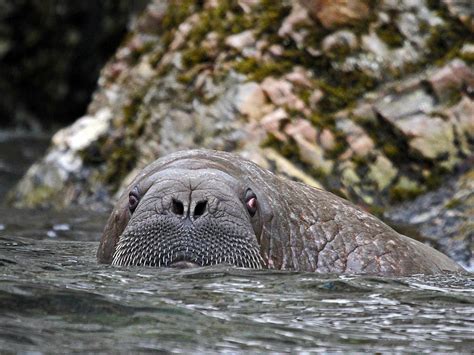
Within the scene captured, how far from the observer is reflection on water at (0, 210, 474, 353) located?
5039mm

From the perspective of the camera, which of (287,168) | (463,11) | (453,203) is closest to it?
(453,203)

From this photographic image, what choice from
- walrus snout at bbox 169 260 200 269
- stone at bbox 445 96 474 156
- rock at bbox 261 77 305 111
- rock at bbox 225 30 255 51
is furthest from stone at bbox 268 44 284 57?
walrus snout at bbox 169 260 200 269

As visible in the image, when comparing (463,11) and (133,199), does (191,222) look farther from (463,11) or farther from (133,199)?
(463,11)

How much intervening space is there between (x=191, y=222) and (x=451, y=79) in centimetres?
692

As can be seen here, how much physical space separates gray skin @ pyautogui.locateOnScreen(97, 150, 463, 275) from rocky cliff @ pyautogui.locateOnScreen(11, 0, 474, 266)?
381 centimetres

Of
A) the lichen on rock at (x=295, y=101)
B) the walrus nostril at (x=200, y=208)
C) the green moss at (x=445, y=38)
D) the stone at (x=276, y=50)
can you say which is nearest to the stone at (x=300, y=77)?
the lichen on rock at (x=295, y=101)

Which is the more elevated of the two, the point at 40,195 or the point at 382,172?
the point at 382,172

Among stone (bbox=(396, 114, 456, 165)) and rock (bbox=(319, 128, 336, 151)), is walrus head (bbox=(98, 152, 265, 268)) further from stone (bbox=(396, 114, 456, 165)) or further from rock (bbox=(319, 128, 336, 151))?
stone (bbox=(396, 114, 456, 165))

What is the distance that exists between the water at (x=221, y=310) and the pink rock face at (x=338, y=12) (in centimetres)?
665

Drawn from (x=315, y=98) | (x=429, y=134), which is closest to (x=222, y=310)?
(x=429, y=134)

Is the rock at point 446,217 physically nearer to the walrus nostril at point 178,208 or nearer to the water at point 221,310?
the water at point 221,310

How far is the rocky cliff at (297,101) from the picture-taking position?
12.8 m

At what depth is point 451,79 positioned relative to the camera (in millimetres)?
13141

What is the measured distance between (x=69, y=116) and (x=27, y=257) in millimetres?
15813
